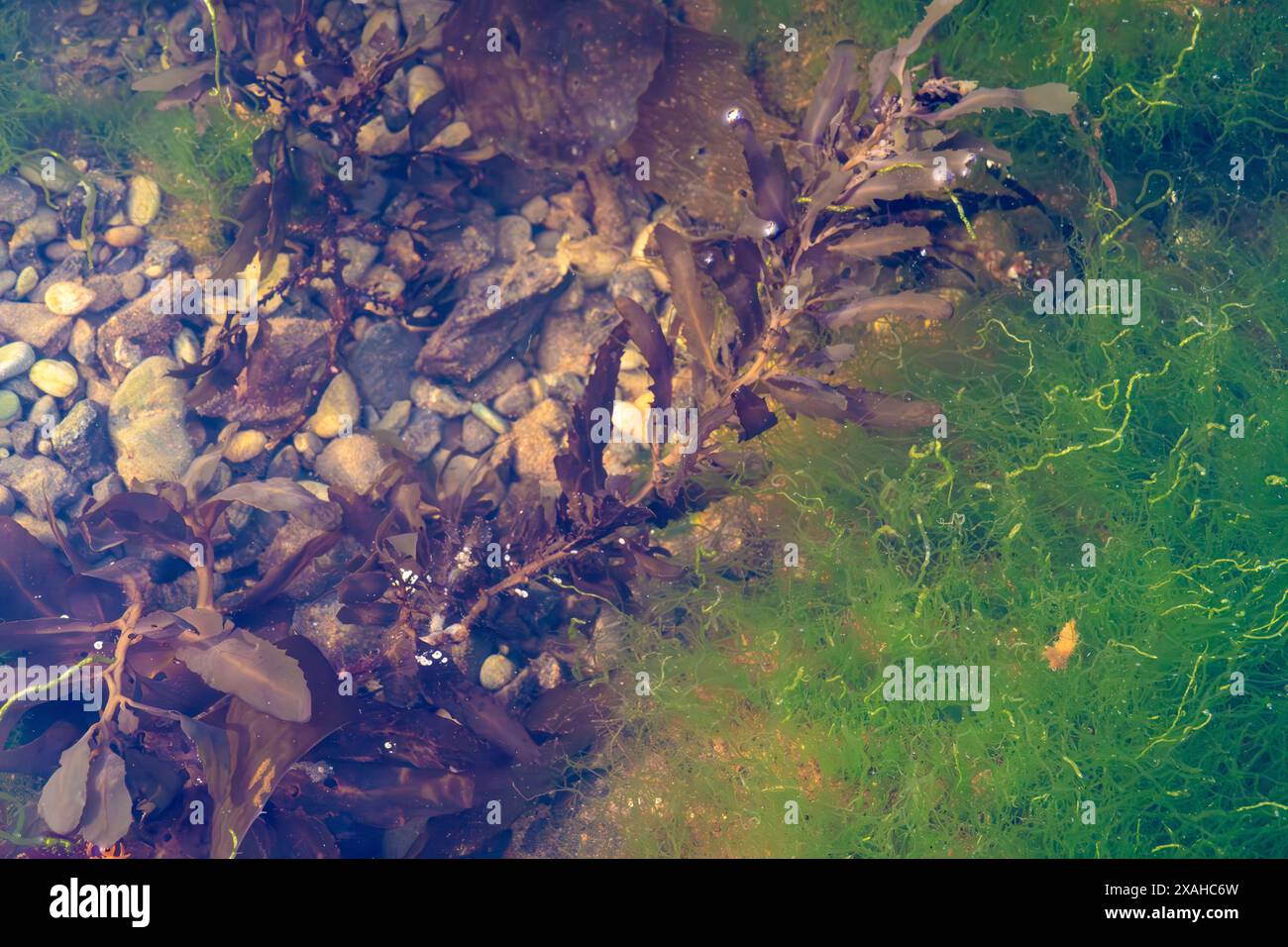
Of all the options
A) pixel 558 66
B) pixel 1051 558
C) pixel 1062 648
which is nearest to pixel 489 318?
pixel 558 66

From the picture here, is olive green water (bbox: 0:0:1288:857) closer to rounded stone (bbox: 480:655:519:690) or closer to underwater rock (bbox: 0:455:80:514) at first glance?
rounded stone (bbox: 480:655:519:690)

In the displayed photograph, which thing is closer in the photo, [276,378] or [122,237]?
[276,378]

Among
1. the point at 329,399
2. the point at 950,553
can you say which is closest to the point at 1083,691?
the point at 950,553

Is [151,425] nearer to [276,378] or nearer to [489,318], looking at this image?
[276,378]

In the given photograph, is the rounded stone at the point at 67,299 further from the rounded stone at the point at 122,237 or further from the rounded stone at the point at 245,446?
the rounded stone at the point at 245,446

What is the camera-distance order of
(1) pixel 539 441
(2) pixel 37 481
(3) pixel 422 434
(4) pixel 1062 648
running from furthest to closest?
(3) pixel 422 434 < (1) pixel 539 441 < (2) pixel 37 481 < (4) pixel 1062 648

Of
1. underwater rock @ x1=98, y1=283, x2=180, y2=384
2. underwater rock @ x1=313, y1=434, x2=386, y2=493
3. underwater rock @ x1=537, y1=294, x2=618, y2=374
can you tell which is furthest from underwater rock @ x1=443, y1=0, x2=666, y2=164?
underwater rock @ x1=98, y1=283, x2=180, y2=384

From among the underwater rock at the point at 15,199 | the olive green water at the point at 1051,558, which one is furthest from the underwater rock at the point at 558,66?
the underwater rock at the point at 15,199
